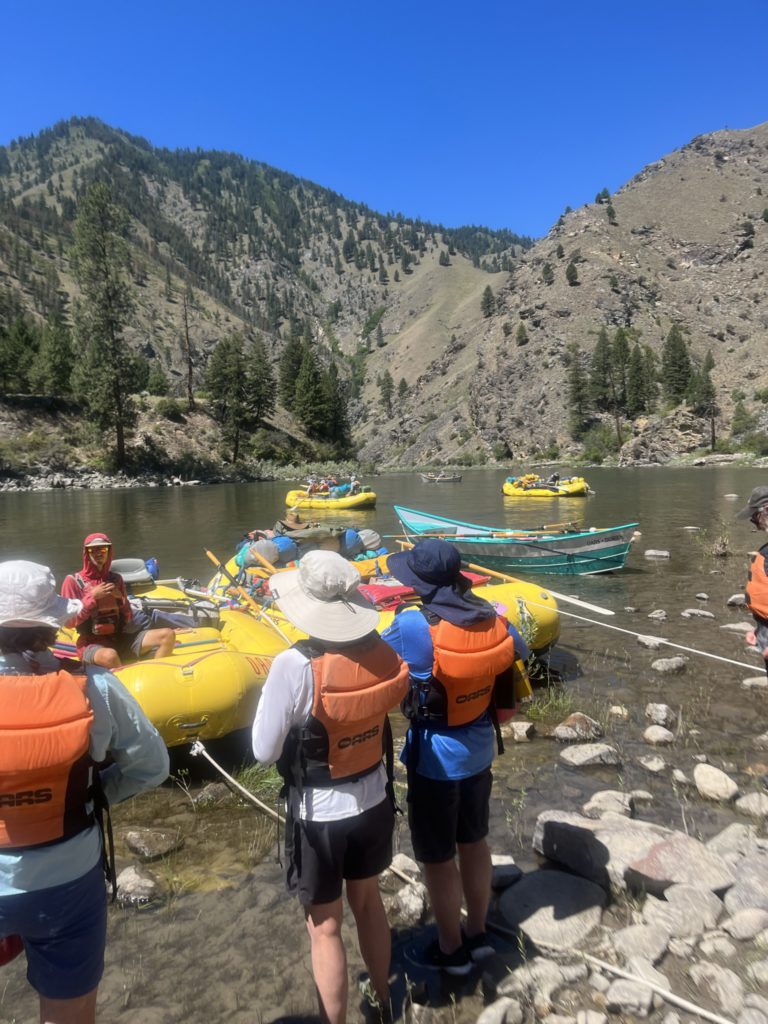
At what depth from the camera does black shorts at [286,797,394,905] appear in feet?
8.41

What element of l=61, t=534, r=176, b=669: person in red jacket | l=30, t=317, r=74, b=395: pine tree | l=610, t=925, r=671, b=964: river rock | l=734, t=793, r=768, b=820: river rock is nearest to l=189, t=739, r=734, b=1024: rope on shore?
l=610, t=925, r=671, b=964: river rock

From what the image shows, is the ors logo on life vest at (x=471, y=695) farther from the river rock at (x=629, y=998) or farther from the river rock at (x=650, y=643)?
the river rock at (x=650, y=643)

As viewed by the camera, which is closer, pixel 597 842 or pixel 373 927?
pixel 373 927

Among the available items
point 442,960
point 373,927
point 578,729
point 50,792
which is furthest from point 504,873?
point 50,792

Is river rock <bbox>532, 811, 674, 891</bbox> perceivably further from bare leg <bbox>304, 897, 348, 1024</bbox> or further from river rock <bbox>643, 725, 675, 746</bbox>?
bare leg <bbox>304, 897, 348, 1024</bbox>

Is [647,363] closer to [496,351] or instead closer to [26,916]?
[496,351]

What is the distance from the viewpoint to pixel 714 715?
21.7 feet

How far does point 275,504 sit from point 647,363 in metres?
64.0

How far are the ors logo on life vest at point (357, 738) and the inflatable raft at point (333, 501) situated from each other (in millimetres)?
29056

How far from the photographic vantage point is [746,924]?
3.24 m

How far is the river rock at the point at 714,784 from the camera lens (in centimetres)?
492

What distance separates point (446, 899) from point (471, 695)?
1.06 m

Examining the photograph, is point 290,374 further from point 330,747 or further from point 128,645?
point 330,747

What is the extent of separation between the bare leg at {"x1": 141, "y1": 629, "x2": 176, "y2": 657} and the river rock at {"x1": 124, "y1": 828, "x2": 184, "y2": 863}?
1.62 metres
